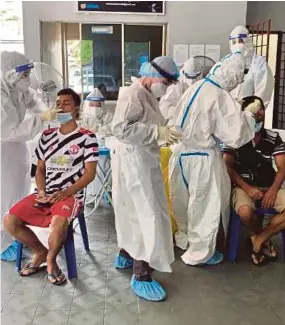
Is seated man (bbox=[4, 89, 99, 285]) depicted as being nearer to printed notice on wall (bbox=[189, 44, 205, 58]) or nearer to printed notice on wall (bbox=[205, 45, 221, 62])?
printed notice on wall (bbox=[189, 44, 205, 58])

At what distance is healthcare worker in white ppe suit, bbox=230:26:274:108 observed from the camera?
3.80 metres

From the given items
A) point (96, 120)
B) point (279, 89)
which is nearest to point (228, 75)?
point (96, 120)

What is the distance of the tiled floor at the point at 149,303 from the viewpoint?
2.02 m

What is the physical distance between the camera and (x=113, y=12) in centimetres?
504

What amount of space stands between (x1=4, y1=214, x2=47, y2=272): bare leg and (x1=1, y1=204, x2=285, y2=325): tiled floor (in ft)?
0.41

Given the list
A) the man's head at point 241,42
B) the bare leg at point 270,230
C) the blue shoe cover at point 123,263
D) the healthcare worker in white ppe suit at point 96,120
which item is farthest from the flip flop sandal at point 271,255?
the man's head at point 241,42

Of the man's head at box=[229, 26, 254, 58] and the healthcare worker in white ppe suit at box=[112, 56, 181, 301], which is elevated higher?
the man's head at box=[229, 26, 254, 58]

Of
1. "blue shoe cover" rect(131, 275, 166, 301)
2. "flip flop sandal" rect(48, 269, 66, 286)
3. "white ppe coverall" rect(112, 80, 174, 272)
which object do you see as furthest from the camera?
"flip flop sandal" rect(48, 269, 66, 286)

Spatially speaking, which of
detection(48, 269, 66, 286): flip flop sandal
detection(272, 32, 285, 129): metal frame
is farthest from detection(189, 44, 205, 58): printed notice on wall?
detection(48, 269, 66, 286): flip flop sandal

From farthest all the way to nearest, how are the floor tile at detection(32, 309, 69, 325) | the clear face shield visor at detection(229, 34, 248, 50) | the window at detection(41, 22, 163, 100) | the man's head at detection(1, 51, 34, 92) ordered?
the window at detection(41, 22, 163, 100) → the clear face shield visor at detection(229, 34, 248, 50) → the man's head at detection(1, 51, 34, 92) → the floor tile at detection(32, 309, 69, 325)

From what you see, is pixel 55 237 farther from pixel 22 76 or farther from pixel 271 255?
pixel 271 255

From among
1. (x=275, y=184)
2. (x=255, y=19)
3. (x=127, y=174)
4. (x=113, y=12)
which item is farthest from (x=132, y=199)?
(x=255, y=19)

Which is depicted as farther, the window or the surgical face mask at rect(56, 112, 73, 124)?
the window

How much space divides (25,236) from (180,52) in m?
3.53
